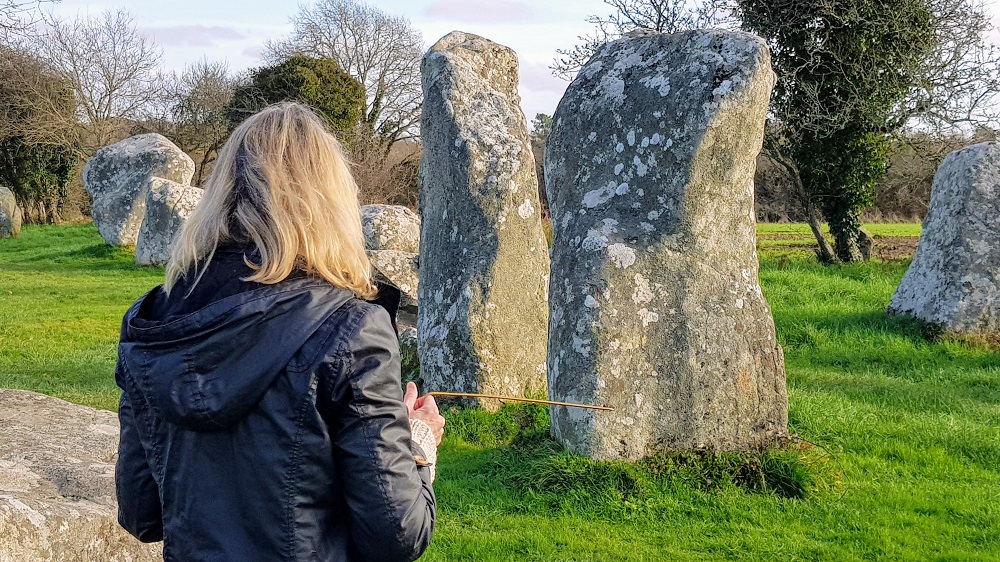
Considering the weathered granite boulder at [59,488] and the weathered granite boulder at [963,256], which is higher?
the weathered granite boulder at [963,256]

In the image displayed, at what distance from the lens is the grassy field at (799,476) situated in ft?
15.5

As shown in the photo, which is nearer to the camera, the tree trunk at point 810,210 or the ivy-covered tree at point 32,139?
the tree trunk at point 810,210

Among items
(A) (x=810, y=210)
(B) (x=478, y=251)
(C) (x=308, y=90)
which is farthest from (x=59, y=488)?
(C) (x=308, y=90)

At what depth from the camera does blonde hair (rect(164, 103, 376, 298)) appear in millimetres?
2234

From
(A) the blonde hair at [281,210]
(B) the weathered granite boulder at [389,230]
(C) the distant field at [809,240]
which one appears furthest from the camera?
(C) the distant field at [809,240]

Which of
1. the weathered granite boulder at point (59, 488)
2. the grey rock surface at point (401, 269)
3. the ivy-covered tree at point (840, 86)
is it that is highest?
the ivy-covered tree at point (840, 86)

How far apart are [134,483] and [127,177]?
19.2 meters

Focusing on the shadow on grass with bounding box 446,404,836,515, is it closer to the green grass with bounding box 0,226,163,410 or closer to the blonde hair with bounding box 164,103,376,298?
the blonde hair with bounding box 164,103,376,298

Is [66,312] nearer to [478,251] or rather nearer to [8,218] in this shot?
[478,251]

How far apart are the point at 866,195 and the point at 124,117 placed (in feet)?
86.3

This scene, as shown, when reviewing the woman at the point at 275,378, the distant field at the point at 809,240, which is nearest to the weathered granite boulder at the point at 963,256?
the distant field at the point at 809,240

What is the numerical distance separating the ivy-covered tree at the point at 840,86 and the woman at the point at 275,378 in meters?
12.9

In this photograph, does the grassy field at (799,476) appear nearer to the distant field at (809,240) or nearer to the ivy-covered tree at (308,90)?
the distant field at (809,240)

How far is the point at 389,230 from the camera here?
11.9 m
